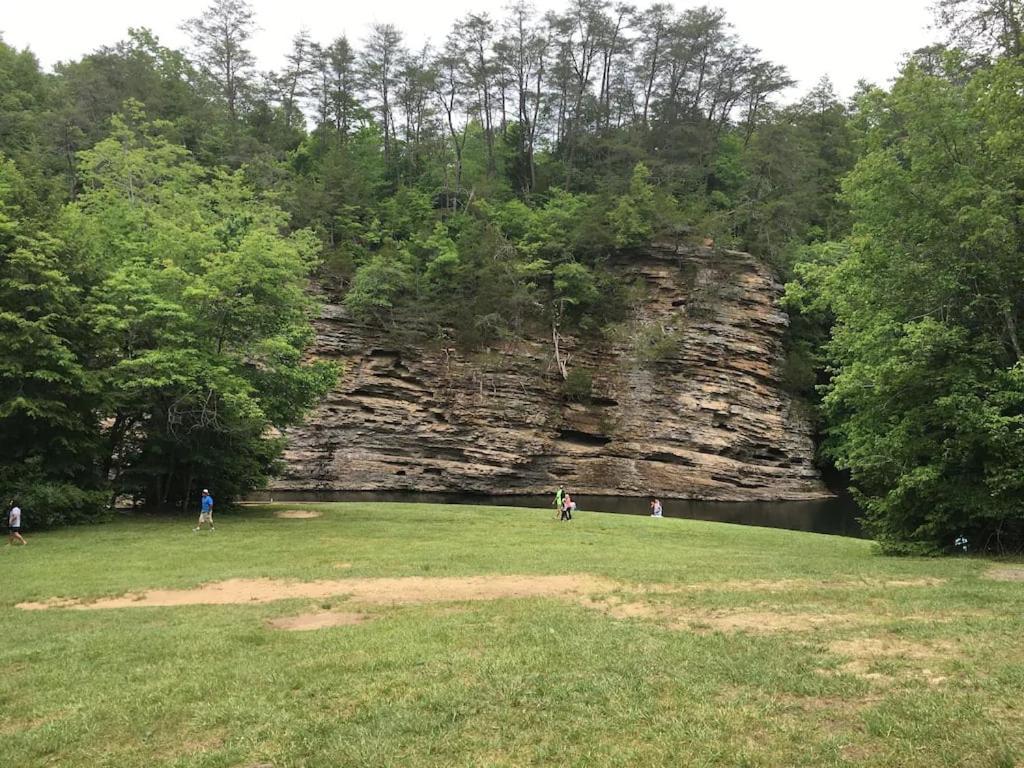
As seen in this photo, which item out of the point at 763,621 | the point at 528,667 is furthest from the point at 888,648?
the point at 528,667

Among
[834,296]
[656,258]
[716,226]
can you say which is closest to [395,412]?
[656,258]

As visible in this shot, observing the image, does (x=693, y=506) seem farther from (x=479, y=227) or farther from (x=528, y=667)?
(x=528, y=667)

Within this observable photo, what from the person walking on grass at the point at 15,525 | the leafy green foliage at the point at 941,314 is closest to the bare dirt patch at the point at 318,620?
the person walking on grass at the point at 15,525

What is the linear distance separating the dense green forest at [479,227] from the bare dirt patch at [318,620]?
13050mm

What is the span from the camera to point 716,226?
153 feet

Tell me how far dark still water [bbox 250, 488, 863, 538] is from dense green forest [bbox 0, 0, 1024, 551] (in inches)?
→ 193

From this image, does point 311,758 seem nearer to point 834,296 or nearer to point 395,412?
point 834,296

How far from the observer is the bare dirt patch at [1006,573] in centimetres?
1184

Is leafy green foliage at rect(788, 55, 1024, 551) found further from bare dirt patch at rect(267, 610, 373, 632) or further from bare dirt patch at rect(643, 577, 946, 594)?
bare dirt patch at rect(267, 610, 373, 632)

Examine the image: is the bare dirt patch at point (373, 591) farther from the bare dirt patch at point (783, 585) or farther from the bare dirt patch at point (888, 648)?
the bare dirt patch at point (888, 648)

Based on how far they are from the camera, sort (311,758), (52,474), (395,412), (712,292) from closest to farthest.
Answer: (311,758) → (52,474) → (395,412) → (712,292)

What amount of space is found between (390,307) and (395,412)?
23.7ft

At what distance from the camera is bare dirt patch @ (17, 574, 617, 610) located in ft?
37.3

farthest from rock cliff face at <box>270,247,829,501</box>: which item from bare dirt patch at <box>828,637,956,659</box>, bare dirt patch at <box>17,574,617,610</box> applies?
bare dirt patch at <box>828,637,956,659</box>
